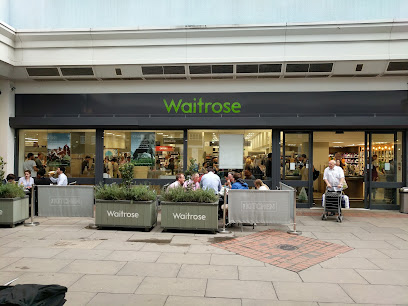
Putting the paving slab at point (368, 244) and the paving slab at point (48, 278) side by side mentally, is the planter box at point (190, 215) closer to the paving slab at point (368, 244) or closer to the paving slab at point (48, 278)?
the paving slab at point (368, 244)

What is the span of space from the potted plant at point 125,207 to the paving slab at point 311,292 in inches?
170

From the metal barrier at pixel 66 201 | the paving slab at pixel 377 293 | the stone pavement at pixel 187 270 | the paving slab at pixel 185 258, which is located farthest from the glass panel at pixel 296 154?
the paving slab at pixel 377 293

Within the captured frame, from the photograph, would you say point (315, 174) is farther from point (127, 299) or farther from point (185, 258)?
point (127, 299)

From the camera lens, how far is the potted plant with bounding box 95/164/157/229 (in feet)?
28.7

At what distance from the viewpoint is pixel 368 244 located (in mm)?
7797

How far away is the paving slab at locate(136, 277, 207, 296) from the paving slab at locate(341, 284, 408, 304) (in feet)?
6.98

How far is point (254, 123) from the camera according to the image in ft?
41.4

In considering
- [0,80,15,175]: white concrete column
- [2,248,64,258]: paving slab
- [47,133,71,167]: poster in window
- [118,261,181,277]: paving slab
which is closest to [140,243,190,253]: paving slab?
[118,261,181,277]: paving slab

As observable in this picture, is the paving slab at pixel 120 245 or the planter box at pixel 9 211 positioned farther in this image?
the planter box at pixel 9 211

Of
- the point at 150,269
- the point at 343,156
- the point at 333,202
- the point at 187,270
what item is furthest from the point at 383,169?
the point at 150,269

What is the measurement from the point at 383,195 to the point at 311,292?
9347mm

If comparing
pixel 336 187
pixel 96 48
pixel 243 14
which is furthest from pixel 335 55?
pixel 96 48

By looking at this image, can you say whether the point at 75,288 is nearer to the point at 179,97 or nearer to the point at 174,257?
the point at 174,257

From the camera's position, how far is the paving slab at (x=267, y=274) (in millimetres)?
5547
